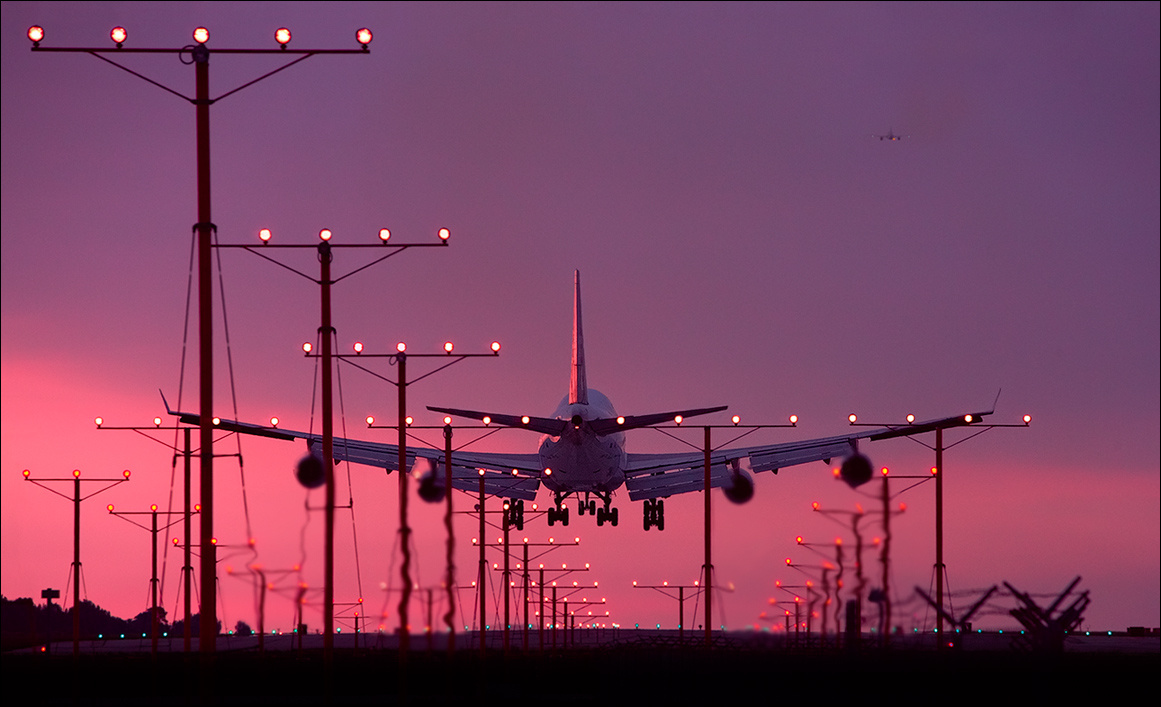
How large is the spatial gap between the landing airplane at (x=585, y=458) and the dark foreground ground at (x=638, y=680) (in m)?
21.6

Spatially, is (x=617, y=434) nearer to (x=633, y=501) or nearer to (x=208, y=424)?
(x=633, y=501)

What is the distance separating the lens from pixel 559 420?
9681 centimetres

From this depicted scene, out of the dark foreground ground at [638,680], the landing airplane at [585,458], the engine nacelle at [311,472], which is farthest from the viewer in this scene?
the landing airplane at [585,458]

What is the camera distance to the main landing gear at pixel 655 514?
116 meters

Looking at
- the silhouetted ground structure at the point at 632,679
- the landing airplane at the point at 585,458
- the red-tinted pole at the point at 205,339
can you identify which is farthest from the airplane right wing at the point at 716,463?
the red-tinted pole at the point at 205,339

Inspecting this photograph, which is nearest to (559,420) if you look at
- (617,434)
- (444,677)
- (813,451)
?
(617,434)

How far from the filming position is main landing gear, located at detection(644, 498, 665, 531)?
116m

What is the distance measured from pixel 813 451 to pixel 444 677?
176 feet

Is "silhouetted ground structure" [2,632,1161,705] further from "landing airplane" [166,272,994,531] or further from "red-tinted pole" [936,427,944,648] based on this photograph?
"landing airplane" [166,272,994,531]

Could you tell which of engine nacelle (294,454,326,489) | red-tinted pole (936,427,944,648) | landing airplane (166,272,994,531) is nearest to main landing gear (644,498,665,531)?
landing airplane (166,272,994,531)

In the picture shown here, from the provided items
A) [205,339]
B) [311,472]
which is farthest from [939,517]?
[205,339]

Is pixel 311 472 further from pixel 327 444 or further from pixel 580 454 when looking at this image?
pixel 580 454

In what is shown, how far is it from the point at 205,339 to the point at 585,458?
59523 millimetres

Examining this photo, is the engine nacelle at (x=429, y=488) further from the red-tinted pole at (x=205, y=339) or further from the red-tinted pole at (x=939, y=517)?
the red-tinted pole at (x=939, y=517)
